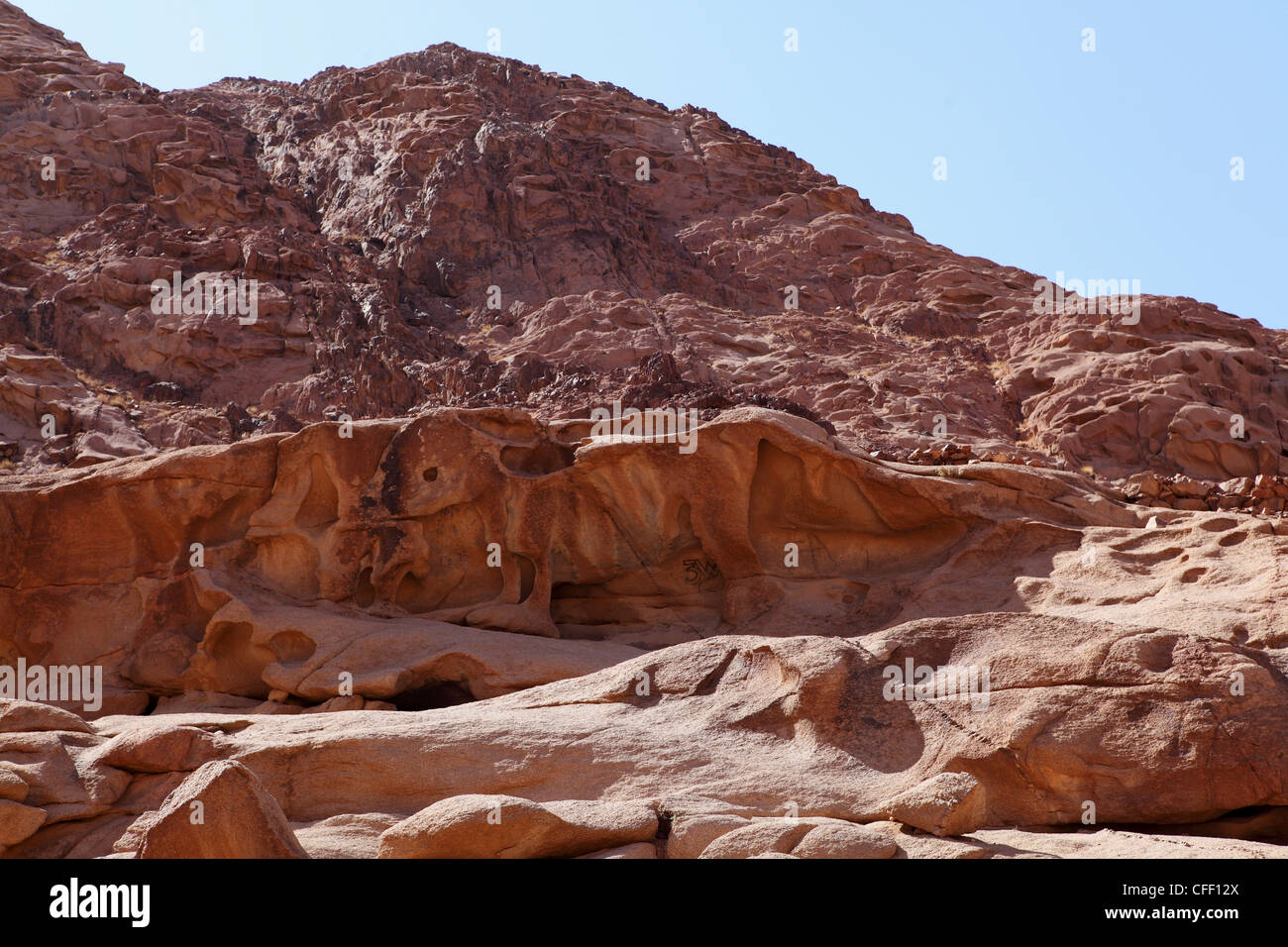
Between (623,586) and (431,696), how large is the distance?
3008mm

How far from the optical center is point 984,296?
117ft

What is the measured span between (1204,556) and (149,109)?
38.6 metres

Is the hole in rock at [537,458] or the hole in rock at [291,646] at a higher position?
the hole in rock at [537,458]

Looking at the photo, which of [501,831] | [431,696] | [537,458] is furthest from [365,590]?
[501,831]

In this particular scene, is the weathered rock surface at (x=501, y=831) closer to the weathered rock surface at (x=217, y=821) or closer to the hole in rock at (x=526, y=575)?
the weathered rock surface at (x=217, y=821)

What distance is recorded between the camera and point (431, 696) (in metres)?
10.7

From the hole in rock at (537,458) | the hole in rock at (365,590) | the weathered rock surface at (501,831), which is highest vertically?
the hole in rock at (537,458)

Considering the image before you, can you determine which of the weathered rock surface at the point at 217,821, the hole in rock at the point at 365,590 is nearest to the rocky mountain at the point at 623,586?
the weathered rock surface at the point at 217,821

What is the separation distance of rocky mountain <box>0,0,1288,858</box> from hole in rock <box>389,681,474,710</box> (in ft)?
0.08

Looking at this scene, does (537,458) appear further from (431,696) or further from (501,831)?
(501,831)

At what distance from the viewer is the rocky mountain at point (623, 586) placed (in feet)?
21.0

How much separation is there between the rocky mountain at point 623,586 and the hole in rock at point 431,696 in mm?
24
